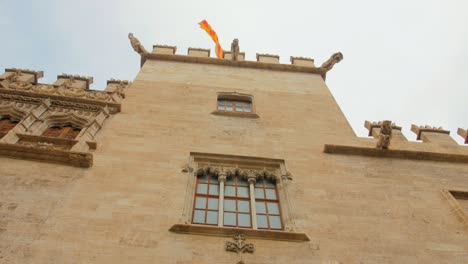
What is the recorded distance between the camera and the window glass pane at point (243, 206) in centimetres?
893

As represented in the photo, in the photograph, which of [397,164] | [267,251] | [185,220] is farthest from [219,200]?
[397,164]

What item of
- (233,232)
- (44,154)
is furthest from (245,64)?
(233,232)

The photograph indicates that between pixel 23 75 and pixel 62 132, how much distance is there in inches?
192

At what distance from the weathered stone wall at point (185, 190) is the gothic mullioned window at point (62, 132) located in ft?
3.34

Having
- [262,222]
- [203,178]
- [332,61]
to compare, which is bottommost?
[262,222]

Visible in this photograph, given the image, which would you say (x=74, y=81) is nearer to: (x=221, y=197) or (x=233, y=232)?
(x=221, y=197)

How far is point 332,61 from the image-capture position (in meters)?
17.8

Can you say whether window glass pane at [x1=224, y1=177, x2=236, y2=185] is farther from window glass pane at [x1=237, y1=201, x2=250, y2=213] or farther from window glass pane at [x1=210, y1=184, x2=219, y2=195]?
window glass pane at [x1=237, y1=201, x2=250, y2=213]

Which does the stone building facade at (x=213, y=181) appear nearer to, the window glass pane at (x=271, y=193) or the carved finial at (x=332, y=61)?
the window glass pane at (x=271, y=193)

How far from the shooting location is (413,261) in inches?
298

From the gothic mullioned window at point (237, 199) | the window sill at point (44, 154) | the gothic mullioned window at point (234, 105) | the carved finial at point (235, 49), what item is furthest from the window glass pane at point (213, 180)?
the carved finial at point (235, 49)

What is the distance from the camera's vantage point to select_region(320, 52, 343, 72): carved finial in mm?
17414

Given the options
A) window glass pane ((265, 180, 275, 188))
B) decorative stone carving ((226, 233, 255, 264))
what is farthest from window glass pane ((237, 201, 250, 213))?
decorative stone carving ((226, 233, 255, 264))

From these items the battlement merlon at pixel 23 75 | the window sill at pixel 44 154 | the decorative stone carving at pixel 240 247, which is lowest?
the decorative stone carving at pixel 240 247
